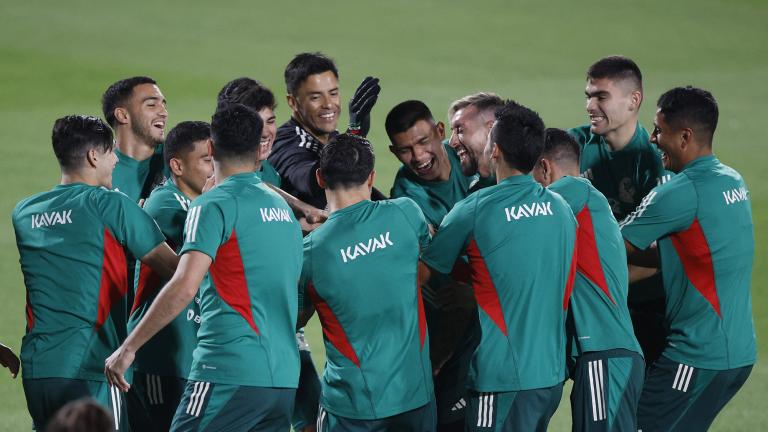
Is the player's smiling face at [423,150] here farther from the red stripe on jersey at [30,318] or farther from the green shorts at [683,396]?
the red stripe on jersey at [30,318]

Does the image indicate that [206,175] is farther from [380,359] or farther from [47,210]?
[380,359]

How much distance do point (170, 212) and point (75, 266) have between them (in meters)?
0.86

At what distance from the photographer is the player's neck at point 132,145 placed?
7883 mm

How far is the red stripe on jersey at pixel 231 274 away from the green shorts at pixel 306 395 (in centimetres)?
203

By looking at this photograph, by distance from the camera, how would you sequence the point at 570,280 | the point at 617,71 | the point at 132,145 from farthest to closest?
the point at 132,145
the point at 617,71
the point at 570,280

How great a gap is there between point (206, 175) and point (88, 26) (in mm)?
21114

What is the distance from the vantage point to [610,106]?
770 centimetres

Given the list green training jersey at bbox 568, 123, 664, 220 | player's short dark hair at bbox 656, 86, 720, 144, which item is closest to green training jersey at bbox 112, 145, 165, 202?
green training jersey at bbox 568, 123, 664, 220

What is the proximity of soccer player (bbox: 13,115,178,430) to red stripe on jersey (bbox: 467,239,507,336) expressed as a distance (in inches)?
63.3

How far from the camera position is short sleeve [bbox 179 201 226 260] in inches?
216

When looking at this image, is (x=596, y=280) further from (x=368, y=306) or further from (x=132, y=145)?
(x=132, y=145)

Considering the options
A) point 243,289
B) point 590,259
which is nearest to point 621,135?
point 590,259

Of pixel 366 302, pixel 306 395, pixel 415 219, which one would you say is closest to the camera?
pixel 366 302

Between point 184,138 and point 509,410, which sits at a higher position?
point 184,138
